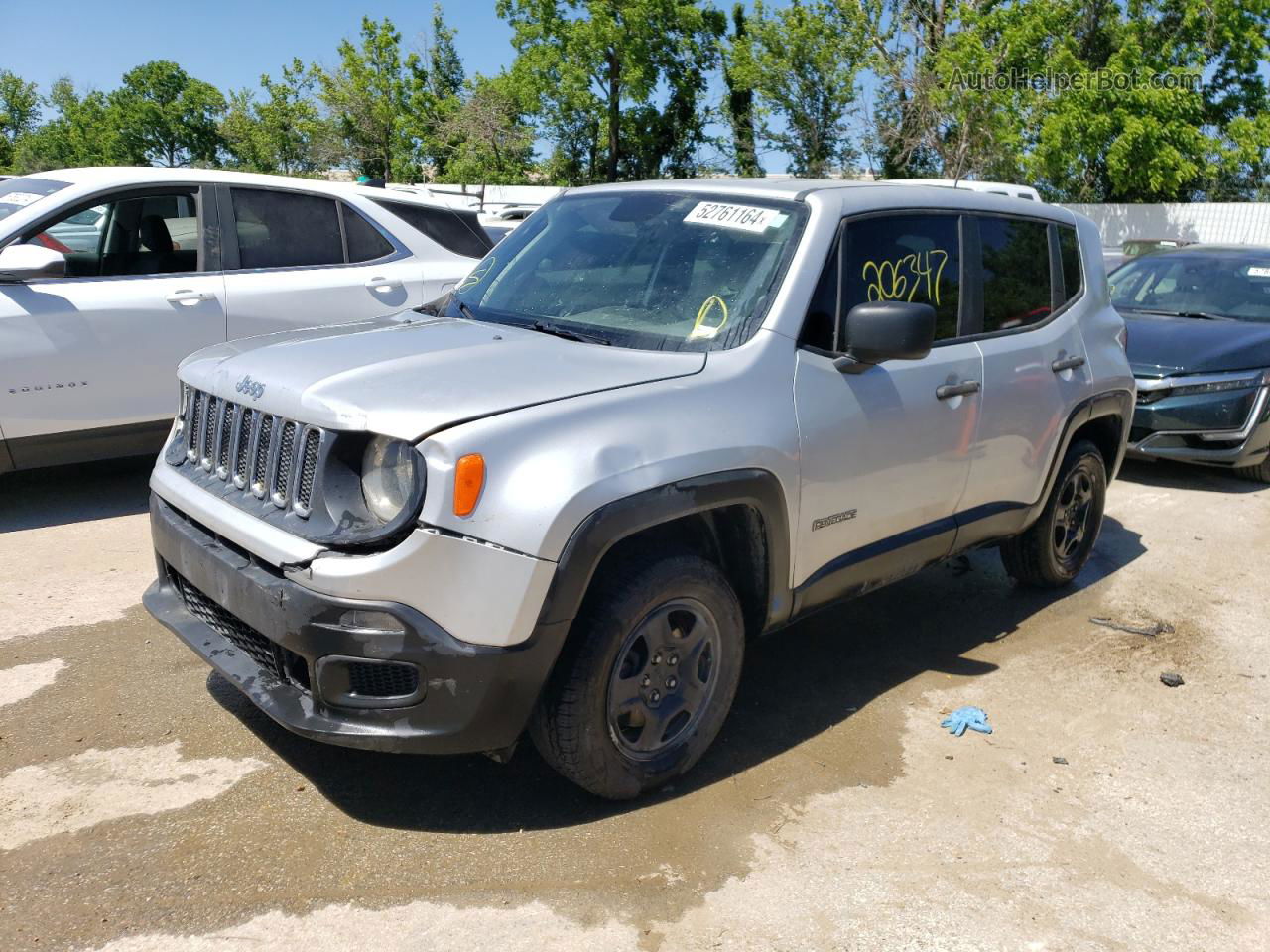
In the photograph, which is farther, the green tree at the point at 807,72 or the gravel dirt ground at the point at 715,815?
the green tree at the point at 807,72

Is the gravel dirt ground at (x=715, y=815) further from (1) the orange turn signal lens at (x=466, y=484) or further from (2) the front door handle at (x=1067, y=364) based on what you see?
(2) the front door handle at (x=1067, y=364)

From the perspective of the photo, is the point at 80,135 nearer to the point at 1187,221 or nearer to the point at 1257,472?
the point at 1187,221

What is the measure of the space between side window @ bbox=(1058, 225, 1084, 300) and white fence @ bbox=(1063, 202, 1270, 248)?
79.0 ft

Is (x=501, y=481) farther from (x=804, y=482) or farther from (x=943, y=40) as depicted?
(x=943, y=40)

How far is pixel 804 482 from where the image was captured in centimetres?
354

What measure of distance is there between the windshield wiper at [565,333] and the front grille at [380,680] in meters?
1.25

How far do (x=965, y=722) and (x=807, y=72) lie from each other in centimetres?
3758

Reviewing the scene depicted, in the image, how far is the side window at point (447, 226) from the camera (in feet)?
23.4

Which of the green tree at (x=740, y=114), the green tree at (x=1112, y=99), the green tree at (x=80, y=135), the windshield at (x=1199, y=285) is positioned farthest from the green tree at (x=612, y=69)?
the green tree at (x=80, y=135)

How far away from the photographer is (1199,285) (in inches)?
342

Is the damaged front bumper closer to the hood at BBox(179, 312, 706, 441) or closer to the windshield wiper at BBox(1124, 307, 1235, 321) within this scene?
the windshield wiper at BBox(1124, 307, 1235, 321)

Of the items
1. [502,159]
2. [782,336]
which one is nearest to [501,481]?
[782,336]

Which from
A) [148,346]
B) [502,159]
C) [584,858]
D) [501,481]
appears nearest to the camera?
[501,481]

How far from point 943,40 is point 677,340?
110 ft
